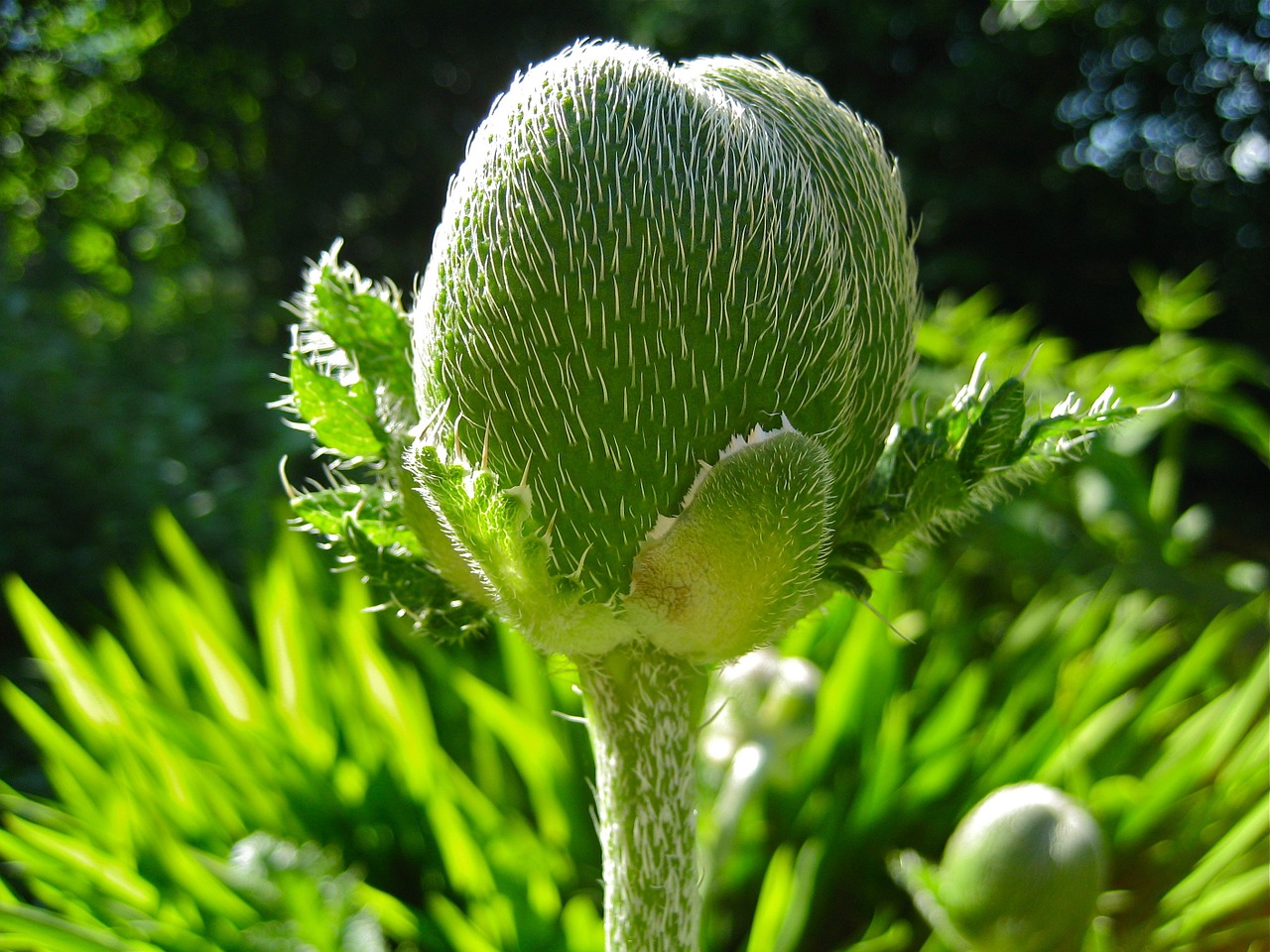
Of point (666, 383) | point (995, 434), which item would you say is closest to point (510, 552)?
point (666, 383)

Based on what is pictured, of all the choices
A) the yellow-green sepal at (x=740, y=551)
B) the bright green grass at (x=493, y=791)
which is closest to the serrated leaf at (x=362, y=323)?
the yellow-green sepal at (x=740, y=551)

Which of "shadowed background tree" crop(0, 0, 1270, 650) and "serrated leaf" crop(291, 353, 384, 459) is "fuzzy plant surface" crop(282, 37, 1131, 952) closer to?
"serrated leaf" crop(291, 353, 384, 459)

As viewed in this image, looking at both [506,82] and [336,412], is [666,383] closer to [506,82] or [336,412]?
[336,412]

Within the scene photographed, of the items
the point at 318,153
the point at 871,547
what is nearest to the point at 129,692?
the point at 871,547

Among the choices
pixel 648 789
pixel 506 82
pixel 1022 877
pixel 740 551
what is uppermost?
pixel 506 82

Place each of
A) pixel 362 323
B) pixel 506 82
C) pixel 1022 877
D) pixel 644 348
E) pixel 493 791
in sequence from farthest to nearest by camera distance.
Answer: pixel 506 82 → pixel 493 791 → pixel 1022 877 → pixel 362 323 → pixel 644 348
